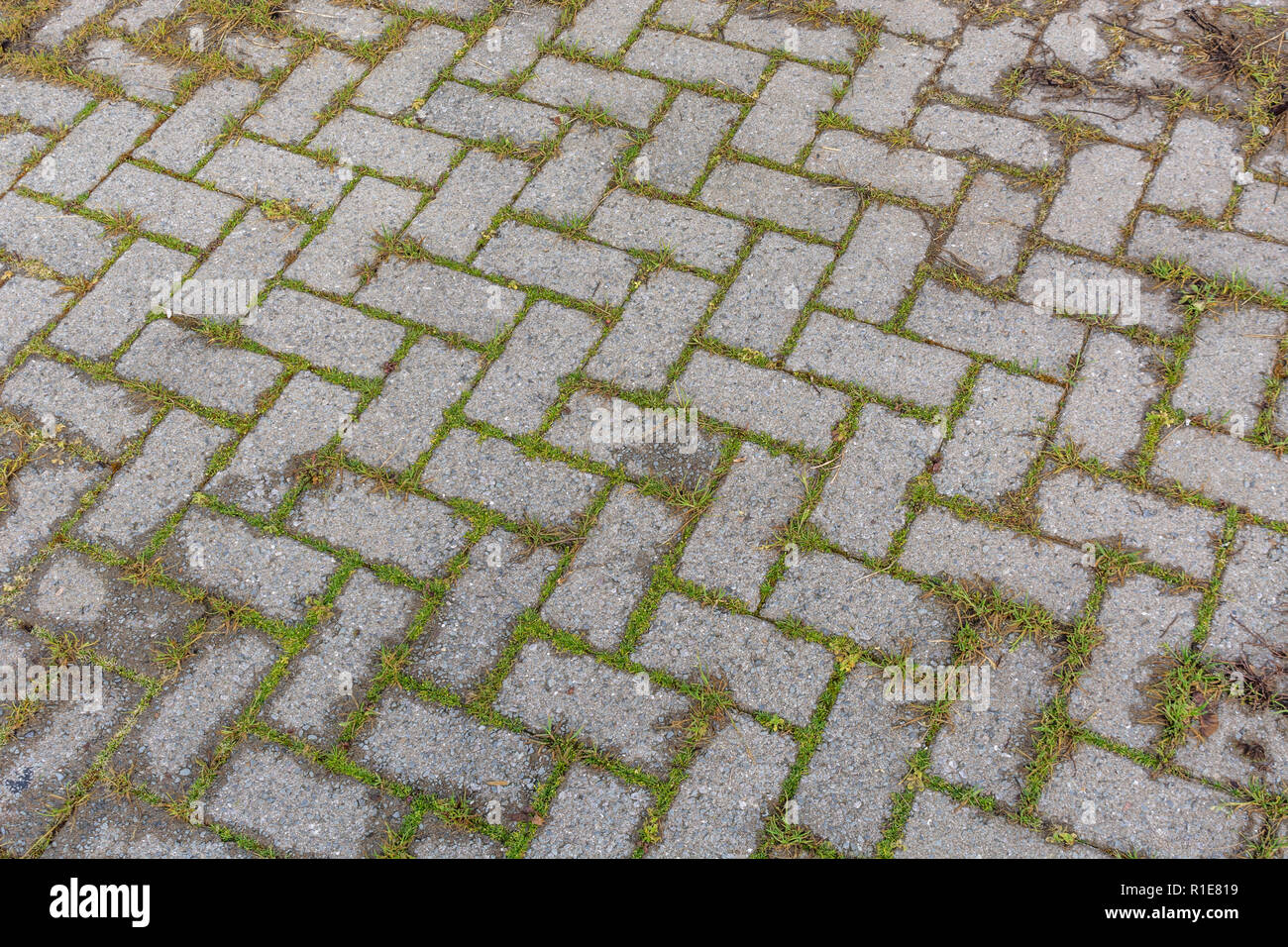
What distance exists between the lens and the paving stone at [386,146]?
3635 millimetres

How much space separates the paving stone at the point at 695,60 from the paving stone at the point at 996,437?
168 cm

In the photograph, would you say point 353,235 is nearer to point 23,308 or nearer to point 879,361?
point 23,308

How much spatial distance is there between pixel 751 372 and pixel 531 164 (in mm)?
1306

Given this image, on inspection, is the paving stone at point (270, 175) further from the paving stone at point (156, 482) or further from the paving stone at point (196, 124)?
the paving stone at point (156, 482)

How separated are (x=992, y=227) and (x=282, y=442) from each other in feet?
8.53

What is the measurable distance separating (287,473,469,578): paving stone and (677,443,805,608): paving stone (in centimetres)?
74

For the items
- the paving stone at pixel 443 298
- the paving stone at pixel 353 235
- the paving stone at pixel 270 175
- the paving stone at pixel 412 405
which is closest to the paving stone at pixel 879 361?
the paving stone at pixel 443 298

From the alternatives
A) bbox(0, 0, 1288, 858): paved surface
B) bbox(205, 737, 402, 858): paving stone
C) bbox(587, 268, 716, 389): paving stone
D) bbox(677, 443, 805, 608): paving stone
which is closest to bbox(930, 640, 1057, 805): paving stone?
bbox(0, 0, 1288, 858): paved surface

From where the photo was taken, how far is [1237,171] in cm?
346

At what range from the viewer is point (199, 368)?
10.4ft

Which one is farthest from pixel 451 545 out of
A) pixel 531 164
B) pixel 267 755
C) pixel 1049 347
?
pixel 1049 347

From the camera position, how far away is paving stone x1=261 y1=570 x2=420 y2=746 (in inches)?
101
